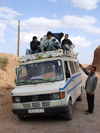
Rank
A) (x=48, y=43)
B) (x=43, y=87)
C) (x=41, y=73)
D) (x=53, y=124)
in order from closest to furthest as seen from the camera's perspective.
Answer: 1. (x=53, y=124)
2. (x=43, y=87)
3. (x=41, y=73)
4. (x=48, y=43)

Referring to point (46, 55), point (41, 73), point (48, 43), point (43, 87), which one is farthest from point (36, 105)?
point (48, 43)

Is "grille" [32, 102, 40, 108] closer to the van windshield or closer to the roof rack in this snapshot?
the van windshield

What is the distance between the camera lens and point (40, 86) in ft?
19.2

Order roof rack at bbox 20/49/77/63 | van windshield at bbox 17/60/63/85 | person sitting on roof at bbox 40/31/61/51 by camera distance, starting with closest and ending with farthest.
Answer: van windshield at bbox 17/60/63/85
roof rack at bbox 20/49/77/63
person sitting on roof at bbox 40/31/61/51

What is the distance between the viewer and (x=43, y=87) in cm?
571

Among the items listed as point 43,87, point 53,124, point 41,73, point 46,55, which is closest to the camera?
point 53,124

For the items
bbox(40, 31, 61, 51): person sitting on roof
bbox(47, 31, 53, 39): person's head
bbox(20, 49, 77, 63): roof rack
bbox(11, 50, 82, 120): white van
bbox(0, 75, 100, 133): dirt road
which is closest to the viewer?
bbox(0, 75, 100, 133): dirt road

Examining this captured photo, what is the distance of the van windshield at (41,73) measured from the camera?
6.09 meters

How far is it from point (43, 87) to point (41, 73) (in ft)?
2.28

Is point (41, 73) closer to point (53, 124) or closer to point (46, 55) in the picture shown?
point (46, 55)

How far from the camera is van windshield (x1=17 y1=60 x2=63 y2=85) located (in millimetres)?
6086

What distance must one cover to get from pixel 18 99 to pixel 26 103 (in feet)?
1.02

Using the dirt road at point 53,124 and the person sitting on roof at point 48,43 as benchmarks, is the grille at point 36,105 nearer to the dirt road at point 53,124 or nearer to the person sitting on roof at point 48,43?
the dirt road at point 53,124

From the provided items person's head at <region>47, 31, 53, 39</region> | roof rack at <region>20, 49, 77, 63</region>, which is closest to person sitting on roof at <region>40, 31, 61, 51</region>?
person's head at <region>47, 31, 53, 39</region>
